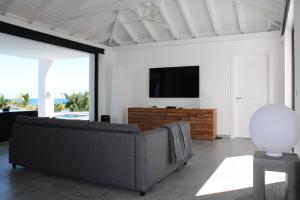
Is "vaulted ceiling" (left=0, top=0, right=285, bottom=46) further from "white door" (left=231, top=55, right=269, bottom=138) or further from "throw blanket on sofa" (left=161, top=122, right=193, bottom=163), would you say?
"throw blanket on sofa" (left=161, top=122, right=193, bottom=163)

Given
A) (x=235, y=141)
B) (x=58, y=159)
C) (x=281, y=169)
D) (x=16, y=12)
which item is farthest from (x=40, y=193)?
(x=235, y=141)

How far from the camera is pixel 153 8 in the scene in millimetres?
5871

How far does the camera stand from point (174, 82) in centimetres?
714

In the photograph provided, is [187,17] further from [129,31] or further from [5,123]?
[5,123]

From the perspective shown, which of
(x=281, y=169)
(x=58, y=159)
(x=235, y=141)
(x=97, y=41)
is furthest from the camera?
(x=97, y=41)

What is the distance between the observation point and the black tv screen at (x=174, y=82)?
6874 millimetres

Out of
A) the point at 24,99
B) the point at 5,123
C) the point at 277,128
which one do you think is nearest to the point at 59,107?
the point at 24,99

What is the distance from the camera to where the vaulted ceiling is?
5.08 metres

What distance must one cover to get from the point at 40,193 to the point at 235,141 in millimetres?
4581

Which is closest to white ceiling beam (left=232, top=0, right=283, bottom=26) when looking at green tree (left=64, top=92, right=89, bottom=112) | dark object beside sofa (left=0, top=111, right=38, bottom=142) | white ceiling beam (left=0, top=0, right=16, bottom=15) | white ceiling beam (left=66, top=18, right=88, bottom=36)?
white ceiling beam (left=66, top=18, right=88, bottom=36)

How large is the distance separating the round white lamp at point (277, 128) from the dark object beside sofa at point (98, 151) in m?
1.22

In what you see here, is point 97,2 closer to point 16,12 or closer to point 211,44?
point 16,12

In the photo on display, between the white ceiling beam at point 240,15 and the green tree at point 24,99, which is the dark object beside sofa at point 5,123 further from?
the white ceiling beam at point 240,15

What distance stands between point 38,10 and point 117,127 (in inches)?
147
